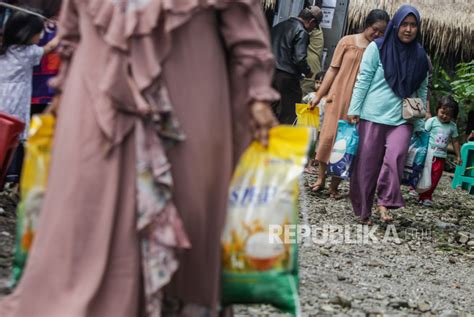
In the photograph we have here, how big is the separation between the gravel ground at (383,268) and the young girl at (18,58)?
0.76m

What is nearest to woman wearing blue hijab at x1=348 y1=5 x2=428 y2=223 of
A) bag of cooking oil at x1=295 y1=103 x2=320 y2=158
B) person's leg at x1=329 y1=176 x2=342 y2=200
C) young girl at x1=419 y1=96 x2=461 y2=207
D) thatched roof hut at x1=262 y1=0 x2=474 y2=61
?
person's leg at x1=329 y1=176 x2=342 y2=200

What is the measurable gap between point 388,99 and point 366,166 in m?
0.64

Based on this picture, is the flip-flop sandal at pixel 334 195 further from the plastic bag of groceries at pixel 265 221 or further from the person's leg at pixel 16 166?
Answer: the plastic bag of groceries at pixel 265 221

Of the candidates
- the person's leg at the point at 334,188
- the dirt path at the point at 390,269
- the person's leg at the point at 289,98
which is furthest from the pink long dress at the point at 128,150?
the person's leg at the point at 289,98

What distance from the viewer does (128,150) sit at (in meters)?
3.51

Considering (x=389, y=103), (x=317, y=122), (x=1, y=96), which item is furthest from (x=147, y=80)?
(x=317, y=122)

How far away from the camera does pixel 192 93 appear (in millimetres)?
3564

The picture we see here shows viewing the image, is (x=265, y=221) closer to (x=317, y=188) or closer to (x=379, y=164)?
(x=379, y=164)

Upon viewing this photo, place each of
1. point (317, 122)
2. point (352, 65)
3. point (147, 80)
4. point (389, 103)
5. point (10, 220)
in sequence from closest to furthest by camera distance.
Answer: point (147, 80), point (10, 220), point (389, 103), point (352, 65), point (317, 122)

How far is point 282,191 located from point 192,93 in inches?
19.3

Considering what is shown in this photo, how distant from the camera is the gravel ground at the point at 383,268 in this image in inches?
217

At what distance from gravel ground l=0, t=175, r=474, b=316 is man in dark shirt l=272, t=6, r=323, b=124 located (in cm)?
154

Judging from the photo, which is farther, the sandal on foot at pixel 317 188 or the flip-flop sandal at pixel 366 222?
the sandal on foot at pixel 317 188

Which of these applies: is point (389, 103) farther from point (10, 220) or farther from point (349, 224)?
point (10, 220)
